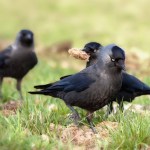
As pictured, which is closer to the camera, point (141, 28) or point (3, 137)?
point (3, 137)

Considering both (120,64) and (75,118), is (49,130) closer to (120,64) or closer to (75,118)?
(75,118)

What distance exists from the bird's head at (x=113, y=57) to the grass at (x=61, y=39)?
0.59 metres

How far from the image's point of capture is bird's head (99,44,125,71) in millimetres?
7399

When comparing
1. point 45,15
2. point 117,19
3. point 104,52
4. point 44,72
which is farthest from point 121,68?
point 45,15

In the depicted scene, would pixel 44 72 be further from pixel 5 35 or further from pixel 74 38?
pixel 5 35

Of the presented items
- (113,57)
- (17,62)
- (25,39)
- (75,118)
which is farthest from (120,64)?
(25,39)

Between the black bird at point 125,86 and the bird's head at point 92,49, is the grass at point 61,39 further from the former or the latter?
the bird's head at point 92,49

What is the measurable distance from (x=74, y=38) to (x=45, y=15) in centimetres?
623

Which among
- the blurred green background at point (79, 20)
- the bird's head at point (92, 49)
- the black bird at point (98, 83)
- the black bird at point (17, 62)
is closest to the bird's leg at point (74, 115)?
the black bird at point (98, 83)

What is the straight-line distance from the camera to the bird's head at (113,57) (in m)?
7.40

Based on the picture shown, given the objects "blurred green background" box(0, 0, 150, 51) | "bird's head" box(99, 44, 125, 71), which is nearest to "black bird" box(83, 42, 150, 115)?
"bird's head" box(99, 44, 125, 71)

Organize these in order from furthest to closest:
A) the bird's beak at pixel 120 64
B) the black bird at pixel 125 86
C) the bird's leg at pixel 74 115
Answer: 1. the black bird at pixel 125 86
2. the bird's leg at pixel 74 115
3. the bird's beak at pixel 120 64

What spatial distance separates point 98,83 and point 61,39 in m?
19.1

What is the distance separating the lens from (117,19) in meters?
30.2
